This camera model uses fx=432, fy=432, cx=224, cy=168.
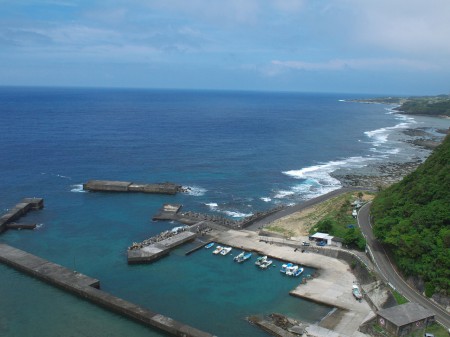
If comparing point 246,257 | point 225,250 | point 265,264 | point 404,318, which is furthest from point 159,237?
point 404,318

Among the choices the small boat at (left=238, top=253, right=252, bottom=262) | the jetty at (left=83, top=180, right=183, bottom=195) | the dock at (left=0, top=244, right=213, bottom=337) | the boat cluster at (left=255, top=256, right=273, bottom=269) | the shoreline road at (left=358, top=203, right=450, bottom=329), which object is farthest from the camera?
the jetty at (left=83, top=180, right=183, bottom=195)

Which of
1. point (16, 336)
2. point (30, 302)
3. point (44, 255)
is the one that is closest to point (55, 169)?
point (44, 255)

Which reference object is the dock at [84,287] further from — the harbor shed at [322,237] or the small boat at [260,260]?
the harbor shed at [322,237]

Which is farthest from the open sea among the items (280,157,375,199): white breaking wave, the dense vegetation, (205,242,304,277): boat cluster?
the dense vegetation

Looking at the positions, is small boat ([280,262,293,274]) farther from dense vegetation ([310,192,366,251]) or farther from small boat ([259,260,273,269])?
dense vegetation ([310,192,366,251])

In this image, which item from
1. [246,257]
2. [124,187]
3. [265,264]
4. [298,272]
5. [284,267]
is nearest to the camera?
[298,272]

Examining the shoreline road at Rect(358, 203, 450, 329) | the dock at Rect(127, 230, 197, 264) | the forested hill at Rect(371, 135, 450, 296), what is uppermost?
the forested hill at Rect(371, 135, 450, 296)

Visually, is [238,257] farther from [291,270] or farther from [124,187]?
[124,187]
